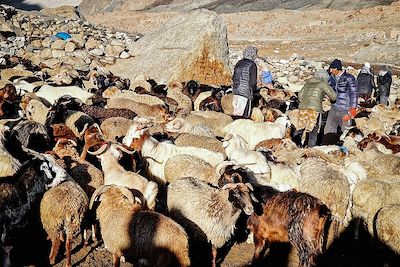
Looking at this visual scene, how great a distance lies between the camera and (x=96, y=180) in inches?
252

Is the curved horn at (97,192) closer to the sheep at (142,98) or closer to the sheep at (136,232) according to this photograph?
the sheep at (136,232)

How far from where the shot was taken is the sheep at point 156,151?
7.27m

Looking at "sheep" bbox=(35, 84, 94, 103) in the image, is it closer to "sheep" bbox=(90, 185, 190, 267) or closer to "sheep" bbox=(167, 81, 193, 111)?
"sheep" bbox=(167, 81, 193, 111)

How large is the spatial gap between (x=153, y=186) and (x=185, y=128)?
3.20 m

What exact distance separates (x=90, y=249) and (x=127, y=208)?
0.94 m

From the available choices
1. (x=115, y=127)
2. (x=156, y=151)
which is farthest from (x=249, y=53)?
(x=156, y=151)

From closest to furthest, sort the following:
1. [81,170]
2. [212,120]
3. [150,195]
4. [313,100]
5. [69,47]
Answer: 1. [150,195]
2. [81,170]
3. [313,100]
4. [212,120]
5. [69,47]

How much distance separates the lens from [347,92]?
8.80m

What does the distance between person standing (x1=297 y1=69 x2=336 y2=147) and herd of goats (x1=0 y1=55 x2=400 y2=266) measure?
0.53 m

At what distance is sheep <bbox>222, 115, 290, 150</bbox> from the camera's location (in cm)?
898

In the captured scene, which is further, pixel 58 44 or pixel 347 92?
pixel 58 44

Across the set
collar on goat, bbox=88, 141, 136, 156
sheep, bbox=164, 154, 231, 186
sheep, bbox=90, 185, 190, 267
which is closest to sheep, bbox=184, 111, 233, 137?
sheep, bbox=164, 154, 231, 186

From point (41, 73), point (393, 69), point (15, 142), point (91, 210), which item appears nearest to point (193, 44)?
point (41, 73)

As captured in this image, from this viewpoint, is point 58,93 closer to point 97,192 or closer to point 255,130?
point 255,130
